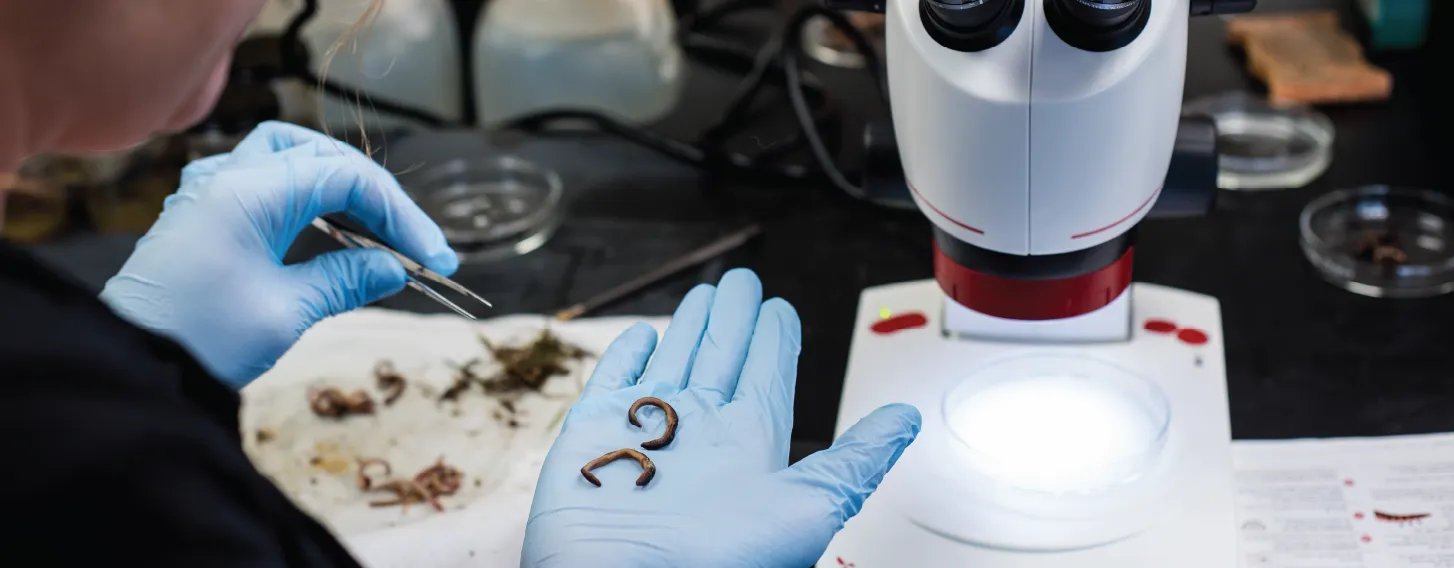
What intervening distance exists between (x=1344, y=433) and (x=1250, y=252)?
0.30m

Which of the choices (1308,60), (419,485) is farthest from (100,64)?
(1308,60)

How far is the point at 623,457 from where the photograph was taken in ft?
2.89

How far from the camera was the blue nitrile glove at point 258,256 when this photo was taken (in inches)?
39.5

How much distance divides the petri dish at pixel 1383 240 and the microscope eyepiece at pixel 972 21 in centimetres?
67

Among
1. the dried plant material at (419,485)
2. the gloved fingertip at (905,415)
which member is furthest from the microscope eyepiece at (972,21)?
the dried plant material at (419,485)

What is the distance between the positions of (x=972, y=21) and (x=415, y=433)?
0.69 metres

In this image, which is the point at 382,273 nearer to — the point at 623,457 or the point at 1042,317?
the point at 623,457

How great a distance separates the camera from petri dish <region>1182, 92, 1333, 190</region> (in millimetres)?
1404

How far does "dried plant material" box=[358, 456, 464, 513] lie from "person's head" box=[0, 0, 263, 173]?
423 mm

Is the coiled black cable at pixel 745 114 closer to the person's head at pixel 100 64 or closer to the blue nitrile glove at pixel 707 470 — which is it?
the blue nitrile glove at pixel 707 470

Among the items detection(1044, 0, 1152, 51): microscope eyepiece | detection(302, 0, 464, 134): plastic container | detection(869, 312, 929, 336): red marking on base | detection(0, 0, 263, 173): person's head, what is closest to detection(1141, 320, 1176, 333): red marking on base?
detection(869, 312, 929, 336): red marking on base

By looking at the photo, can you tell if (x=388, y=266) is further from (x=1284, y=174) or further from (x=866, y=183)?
(x=1284, y=174)

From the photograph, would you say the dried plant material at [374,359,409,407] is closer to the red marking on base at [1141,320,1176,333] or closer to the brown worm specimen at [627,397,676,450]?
the brown worm specimen at [627,397,676,450]

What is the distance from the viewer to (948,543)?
3.10 ft
